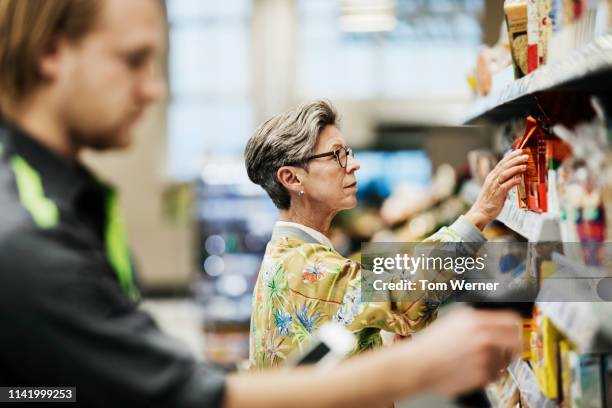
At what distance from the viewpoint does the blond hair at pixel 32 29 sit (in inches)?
39.6

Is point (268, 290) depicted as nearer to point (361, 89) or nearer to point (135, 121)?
point (135, 121)

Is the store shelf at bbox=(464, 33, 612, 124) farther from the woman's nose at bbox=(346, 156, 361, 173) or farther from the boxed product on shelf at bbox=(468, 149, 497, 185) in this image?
the woman's nose at bbox=(346, 156, 361, 173)

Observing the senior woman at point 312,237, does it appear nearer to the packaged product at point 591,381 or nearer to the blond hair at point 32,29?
the packaged product at point 591,381

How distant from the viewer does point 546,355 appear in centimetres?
183

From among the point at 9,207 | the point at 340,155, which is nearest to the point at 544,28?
the point at 340,155

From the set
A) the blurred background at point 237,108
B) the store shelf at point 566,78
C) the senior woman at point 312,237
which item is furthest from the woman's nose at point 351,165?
the blurred background at point 237,108

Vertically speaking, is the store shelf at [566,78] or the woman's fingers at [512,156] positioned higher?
the store shelf at [566,78]

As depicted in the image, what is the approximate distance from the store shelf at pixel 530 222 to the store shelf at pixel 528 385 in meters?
→ 0.38

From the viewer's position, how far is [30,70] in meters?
1.03

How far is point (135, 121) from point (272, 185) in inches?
30.6

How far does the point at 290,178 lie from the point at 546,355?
725 mm

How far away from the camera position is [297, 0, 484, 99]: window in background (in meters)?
12.2

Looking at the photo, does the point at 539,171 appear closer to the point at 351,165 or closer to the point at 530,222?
the point at 530,222

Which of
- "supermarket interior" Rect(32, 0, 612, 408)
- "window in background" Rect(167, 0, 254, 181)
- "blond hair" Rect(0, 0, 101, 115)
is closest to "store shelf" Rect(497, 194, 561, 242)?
"supermarket interior" Rect(32, 0, 612, 408)
